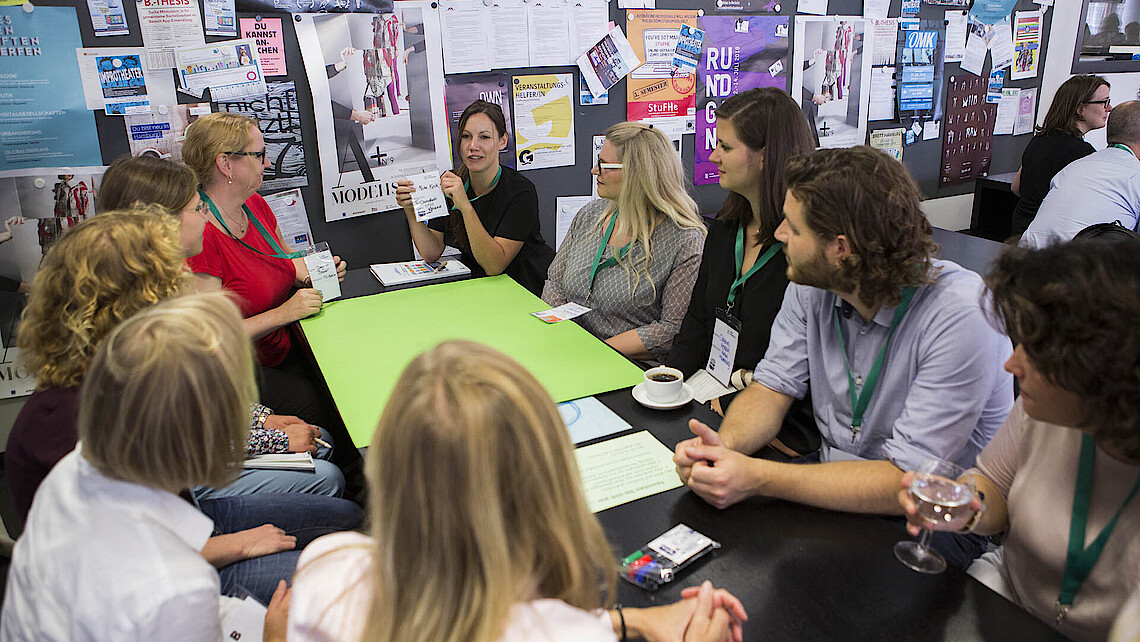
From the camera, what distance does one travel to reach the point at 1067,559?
112 centimetres

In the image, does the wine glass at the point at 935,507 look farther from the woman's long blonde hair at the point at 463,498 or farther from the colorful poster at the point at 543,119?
the colorful poster at the point at 543,119

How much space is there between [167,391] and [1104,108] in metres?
4.91

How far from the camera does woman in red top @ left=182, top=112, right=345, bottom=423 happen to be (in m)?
2.40

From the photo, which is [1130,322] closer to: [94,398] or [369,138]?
[94,398]

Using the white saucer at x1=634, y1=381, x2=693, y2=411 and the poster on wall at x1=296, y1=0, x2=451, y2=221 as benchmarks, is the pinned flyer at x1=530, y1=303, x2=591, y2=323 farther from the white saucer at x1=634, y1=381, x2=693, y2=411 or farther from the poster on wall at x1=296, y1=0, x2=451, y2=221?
the poster on wall at x1=296, y1=0, x2=451, y2=221

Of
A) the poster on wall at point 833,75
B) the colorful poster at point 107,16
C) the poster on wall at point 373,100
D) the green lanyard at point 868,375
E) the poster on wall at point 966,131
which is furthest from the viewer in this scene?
the poster on wall at point 966,131

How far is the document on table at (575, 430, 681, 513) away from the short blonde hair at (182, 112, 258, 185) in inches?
71.9

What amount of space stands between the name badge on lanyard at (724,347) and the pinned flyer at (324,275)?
53.2 inches

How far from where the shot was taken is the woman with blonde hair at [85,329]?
4.26ft

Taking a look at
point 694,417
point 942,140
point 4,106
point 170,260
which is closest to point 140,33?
point 4,106

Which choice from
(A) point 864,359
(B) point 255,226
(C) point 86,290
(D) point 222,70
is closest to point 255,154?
(B) point 255,226

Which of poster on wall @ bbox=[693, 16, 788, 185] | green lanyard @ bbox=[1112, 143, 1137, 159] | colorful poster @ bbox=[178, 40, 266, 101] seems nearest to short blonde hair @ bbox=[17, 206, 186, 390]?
colorful poster @ bbox=[178, 40, 266, 101]

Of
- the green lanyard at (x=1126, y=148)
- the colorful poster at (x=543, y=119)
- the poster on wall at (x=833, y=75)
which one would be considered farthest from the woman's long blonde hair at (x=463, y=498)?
the poster on wall at (x=833, y=75)

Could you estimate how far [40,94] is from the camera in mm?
2686
